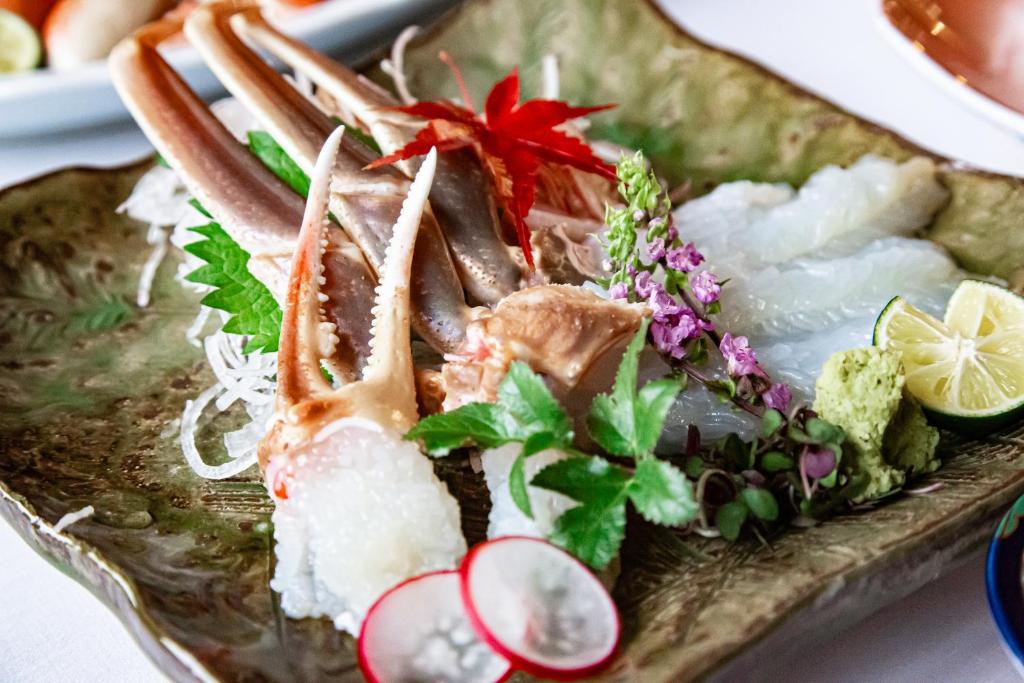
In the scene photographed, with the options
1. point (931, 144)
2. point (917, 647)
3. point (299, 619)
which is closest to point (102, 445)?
point (299, 619)

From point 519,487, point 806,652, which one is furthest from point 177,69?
point 806,652

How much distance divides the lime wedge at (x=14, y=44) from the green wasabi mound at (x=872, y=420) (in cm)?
337

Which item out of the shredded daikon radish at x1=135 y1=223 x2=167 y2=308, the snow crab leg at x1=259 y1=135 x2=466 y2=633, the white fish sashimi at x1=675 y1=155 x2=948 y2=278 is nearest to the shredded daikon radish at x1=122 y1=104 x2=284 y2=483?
the shredded daikon radish at x1=135 y1=223 x2=167 y2=308

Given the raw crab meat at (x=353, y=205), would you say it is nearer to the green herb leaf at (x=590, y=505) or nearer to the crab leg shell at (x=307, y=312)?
the crab leg shell at (x=307, y=312)

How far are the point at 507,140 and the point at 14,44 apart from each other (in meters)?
2.52

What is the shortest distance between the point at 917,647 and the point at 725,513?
0.39 m

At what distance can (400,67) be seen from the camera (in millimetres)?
3229

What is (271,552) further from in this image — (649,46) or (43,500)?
(649,46)

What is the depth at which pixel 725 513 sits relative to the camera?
62.4 inches

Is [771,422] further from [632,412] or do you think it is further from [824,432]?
[632,412]

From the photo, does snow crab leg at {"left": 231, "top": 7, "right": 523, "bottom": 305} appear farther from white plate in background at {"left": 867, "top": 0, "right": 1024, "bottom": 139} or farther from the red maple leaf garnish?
white plate in background at {"left": 867, "top": 0, "right": 1024, "bottom": 139}

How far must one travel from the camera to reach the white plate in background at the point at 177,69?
322 cm

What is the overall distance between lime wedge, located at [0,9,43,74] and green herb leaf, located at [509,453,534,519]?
10.5 ft

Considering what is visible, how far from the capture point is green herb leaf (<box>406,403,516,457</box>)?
60.1 inches
